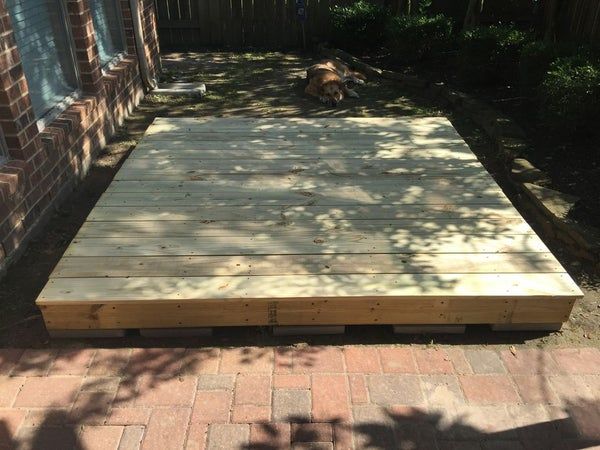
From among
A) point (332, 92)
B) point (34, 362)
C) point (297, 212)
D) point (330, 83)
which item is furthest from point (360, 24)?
point (34, 362)

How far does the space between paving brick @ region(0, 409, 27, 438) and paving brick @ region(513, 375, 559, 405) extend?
2.73 metres

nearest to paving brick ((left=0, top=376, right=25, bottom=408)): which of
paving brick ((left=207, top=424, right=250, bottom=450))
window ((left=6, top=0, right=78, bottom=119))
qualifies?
paving brick ((left=207, top=424, right=250, bottom=450))

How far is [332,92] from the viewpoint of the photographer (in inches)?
309

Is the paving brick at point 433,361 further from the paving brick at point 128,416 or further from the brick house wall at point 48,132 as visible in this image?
the brick house wall at point 48,132

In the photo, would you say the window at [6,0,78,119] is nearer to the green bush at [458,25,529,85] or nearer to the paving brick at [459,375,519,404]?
the paving brick at [459,375,519,404]

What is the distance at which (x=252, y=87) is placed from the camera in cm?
874

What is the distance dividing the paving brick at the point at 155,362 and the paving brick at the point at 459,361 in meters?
1.65

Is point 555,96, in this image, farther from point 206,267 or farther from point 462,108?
point 206,267

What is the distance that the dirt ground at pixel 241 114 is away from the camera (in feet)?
10.9

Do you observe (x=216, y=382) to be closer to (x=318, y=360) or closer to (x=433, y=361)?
(x=318, y=360)

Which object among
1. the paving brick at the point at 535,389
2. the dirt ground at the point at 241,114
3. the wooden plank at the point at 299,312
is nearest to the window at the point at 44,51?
the dirt ground at the point at 241,114

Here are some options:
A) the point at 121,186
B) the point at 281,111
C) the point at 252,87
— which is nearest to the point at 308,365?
the point at 121,186

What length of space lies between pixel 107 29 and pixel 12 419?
5696mm

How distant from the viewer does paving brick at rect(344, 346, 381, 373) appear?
305 centimetres
